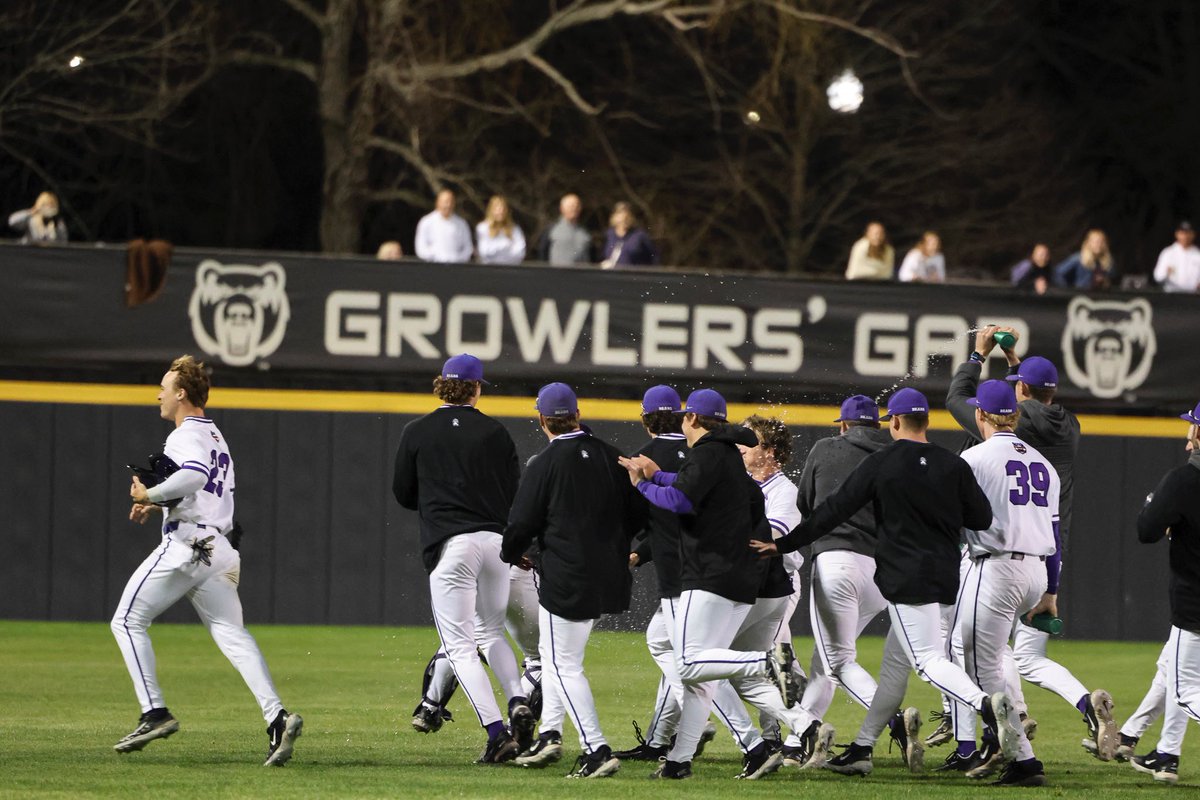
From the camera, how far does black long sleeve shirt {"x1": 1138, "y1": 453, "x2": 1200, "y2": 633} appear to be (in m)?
10.0

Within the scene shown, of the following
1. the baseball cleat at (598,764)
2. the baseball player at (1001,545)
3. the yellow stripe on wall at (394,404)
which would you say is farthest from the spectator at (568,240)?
the baseball cleat at (598,764)

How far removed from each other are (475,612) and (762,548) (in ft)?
6.12

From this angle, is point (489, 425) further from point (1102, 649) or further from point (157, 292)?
point (1102, 649)

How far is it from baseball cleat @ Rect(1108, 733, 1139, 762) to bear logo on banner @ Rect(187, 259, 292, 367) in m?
9.35

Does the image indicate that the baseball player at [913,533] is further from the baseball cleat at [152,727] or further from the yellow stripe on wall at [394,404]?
the yellow stripe on wall at [394,404]

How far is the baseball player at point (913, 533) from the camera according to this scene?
9672 millimetres

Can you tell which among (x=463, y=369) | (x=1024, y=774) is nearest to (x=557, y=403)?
(x=463, y=369)

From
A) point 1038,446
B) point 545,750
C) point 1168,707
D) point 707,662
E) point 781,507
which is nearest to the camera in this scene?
point 707,662

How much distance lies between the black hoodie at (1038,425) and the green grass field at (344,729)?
1791mm

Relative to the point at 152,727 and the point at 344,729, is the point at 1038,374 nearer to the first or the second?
the point at 344,729

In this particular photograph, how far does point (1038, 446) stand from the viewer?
11352mm

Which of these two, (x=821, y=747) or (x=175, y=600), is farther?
(x=821, y=747)

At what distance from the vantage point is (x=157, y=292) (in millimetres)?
17344

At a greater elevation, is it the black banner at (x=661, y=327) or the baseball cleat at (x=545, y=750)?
the black banner at (x=661, y=327)
